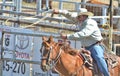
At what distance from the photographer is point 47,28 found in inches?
528

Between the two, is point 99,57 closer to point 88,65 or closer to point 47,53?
point 88,65

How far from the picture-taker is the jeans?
29.6ft

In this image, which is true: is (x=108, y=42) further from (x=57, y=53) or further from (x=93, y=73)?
(x=57, y=53)

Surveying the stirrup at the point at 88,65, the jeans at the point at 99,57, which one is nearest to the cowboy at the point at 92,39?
the jeans at the point at 99,57

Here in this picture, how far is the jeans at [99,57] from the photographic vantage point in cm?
902

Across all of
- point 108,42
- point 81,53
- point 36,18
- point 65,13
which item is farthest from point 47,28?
point 81,53

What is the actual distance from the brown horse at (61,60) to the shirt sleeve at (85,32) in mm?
324

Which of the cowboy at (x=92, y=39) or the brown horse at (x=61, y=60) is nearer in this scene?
the brown horse at (x=61, y=60)

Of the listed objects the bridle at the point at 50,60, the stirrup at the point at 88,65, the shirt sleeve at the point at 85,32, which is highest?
the shirt sleeve at the point at 85,32

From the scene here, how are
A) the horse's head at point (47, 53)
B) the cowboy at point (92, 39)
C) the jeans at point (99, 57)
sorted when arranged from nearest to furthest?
the horse's head at point (47, 53) → the cowboy at point (92, 39) → the jeans at point (99, 57)

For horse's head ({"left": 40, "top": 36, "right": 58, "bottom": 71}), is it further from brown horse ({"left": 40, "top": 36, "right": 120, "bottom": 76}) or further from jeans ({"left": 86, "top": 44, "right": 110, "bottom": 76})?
jeans ({"left": 86, "top": 44, "right": 110, "bottom": 76})

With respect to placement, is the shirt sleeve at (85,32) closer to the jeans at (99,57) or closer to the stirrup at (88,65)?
the jeans at (99,57)

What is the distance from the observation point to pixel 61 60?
8562mm

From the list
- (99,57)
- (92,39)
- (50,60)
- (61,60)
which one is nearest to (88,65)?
(99,57)
